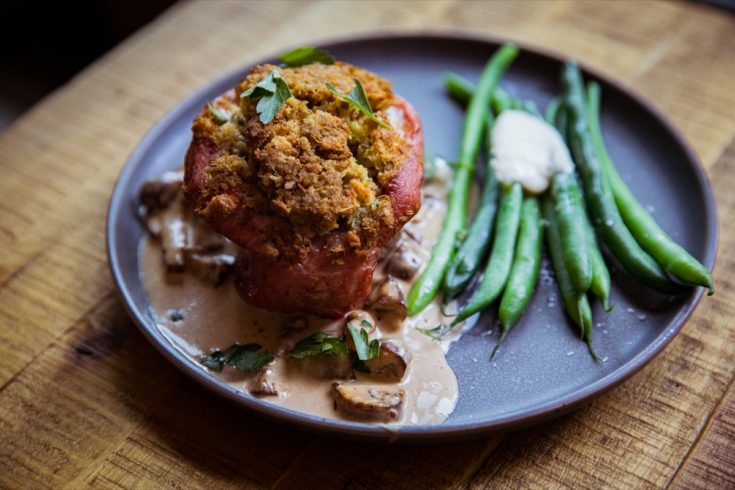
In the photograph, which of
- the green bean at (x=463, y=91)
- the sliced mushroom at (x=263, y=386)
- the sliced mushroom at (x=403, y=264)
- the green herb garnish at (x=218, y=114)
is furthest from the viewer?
the green bean at (x=463, y=91)

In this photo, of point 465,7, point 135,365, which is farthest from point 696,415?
point 465,7

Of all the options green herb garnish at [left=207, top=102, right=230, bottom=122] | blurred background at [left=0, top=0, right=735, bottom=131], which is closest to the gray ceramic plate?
green herb garnish at [left=207, top=102, right=230, bottom=122]

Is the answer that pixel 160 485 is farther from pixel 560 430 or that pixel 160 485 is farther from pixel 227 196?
pixel 560 430

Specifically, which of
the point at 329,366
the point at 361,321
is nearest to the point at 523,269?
the point at 361,321

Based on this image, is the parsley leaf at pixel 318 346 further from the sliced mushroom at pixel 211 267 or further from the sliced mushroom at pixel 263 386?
the sliced mushroom at pixel 211 267

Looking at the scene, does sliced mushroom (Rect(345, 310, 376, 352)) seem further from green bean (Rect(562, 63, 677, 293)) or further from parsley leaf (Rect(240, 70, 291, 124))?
green bean (Rect(562, 63, 677, 293))

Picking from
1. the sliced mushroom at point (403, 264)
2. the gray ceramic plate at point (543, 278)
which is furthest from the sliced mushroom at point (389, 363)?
the sliced mushroom at point (403, 264)
